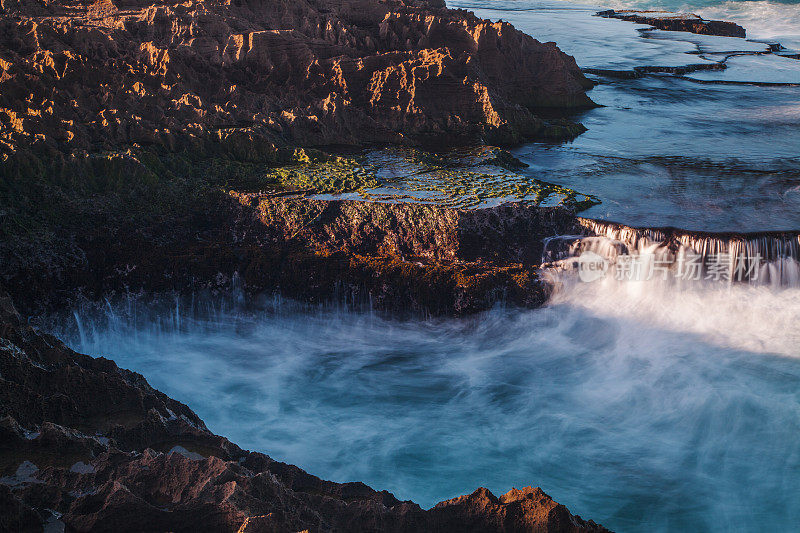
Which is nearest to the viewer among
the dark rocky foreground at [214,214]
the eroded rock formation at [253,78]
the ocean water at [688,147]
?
the dark rocky foreground at [214,214]

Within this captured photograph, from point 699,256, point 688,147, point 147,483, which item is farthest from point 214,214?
point 688,147

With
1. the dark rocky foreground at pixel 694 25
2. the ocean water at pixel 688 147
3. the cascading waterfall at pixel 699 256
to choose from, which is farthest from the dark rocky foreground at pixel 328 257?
the dark rocky foreground at pixel 694 25

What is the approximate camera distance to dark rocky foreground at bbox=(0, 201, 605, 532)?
11.3 feet

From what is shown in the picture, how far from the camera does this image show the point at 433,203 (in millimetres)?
7707

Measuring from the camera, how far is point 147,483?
3666 mm

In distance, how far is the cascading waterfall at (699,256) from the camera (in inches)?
285

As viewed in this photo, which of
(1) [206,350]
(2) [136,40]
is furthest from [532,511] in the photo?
(2) [136,40]

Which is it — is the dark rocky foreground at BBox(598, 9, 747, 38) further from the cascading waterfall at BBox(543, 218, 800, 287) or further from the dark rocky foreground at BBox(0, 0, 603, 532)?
the cascading waterfall at BBox(543, 218, 800, 287)

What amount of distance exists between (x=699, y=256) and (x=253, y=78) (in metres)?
6.42

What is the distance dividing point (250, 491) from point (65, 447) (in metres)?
1.13

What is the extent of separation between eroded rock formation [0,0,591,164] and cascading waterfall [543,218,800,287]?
10.9ft

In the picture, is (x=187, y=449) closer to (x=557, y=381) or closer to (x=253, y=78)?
(x=557, y=381)

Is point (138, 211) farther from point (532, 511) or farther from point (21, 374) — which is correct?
point (532, 511)

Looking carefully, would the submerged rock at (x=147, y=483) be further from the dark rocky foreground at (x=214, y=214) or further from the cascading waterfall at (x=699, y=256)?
the cascading waterfall at (x=699, y=256)
